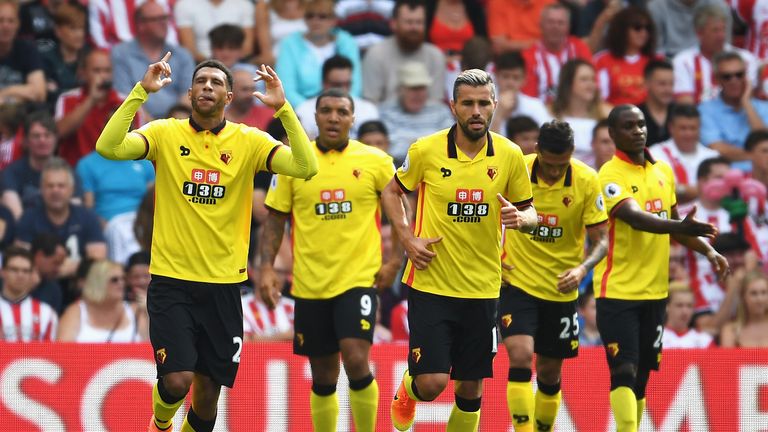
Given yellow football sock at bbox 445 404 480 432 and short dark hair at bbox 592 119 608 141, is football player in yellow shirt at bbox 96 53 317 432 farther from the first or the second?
short dark hair at bbox 592 119 608 141

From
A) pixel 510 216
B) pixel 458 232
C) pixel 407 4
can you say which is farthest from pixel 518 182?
pixel 407 4

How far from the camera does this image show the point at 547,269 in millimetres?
11570

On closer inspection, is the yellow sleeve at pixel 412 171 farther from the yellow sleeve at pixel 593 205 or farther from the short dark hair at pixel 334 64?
the short dark hair at pixel 334 64

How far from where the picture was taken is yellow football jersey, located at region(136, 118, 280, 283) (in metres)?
10.2

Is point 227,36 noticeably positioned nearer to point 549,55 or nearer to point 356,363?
point 549,55

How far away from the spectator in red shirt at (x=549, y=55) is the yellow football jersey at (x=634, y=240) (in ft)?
18.7

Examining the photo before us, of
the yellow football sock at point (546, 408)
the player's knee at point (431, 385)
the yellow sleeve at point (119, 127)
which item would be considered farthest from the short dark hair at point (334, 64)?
the yellow sleeve at point (119, 127)

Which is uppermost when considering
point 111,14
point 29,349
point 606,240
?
point 111,14

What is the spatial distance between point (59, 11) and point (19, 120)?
167 cm

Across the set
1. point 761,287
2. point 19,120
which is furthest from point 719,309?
point 19,120

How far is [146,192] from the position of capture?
15.7 meters

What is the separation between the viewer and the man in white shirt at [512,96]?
1648cm

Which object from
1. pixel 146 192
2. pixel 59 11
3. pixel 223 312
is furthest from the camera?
pixel 59 11

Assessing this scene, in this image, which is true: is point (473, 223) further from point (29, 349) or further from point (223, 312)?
point (29, 349)
